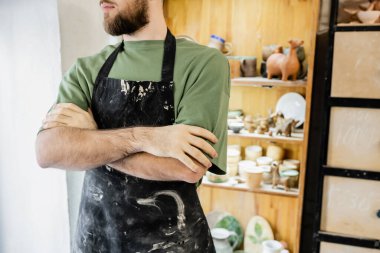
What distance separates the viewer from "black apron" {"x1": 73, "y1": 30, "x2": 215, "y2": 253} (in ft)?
3.56

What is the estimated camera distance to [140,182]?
109 cm

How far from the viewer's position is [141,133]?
99cm

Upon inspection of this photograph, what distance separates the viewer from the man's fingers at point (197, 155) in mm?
935

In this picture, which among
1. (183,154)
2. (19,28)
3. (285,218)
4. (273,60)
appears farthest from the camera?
(285,218)

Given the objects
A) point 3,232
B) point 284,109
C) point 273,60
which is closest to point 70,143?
point 3,232

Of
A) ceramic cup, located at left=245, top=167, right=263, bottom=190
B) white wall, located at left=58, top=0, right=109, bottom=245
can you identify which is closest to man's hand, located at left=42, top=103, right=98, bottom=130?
white wall, located at left=58, top=0, right=109, bottom=245

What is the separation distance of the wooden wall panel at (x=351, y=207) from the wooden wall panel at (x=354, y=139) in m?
0.09

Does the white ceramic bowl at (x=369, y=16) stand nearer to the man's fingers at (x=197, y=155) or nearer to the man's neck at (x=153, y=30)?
the man's neck at (x=153, y=30)

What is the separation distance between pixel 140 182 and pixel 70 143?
0.25 meters

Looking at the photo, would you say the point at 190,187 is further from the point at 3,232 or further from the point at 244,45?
the point at 244,45

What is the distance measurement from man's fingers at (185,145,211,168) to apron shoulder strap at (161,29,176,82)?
26cm

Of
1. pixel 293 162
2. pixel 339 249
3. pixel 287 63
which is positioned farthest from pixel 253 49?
pixel 339 249

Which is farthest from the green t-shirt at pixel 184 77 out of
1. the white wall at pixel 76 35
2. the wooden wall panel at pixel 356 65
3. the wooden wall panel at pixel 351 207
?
the wooden wall panel at pixel 351 207

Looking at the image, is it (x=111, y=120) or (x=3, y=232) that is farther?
(x=3, y=232)
